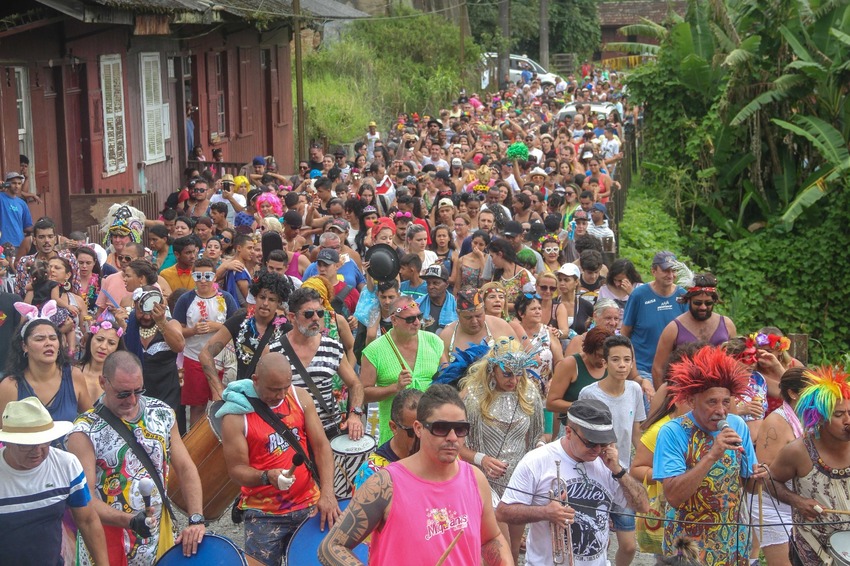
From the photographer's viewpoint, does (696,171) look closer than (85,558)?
No

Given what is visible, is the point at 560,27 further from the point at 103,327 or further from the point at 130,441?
the point at 130,441

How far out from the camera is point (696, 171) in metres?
23.0

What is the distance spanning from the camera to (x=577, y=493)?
5.90 meters

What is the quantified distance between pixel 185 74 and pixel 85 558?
1728 cm

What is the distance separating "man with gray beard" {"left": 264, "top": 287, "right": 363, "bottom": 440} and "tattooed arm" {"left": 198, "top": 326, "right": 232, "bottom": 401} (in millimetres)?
697

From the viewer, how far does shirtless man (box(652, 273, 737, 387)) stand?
862cm

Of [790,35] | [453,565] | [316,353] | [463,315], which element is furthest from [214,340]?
[790,35]

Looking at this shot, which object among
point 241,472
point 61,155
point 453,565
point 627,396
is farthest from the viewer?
point 61,155

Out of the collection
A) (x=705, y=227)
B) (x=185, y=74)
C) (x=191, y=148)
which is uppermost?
Answer: (x=185, y=74)

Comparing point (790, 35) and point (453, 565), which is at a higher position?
point (790, 35)

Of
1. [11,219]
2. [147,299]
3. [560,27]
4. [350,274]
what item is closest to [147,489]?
[147,299]

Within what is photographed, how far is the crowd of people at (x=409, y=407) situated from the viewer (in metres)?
5.52

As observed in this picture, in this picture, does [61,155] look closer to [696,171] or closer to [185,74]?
[185,74]

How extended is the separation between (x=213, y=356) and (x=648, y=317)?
3432 millimetres
